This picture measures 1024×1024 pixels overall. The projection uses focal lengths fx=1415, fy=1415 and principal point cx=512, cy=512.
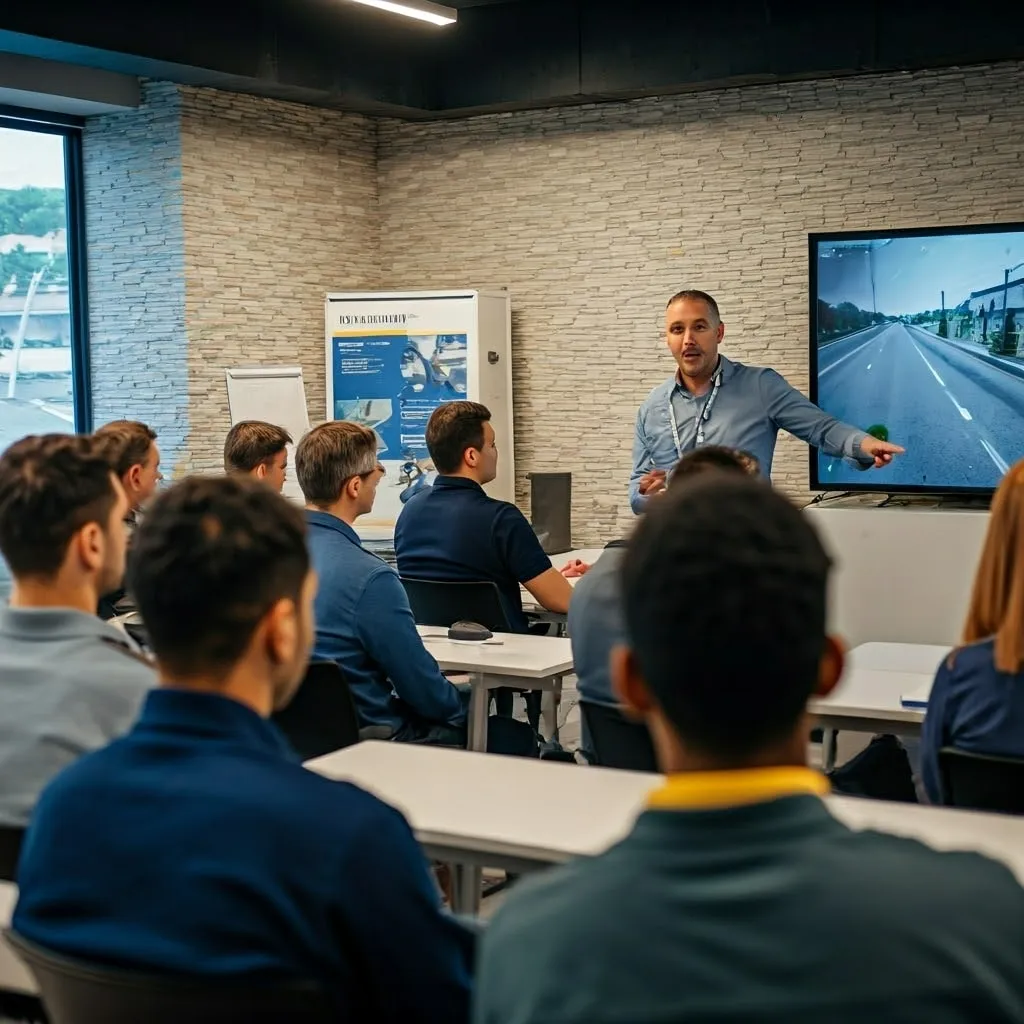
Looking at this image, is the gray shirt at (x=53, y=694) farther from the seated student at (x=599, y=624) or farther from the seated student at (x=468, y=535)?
the seated student at (x=468, y=535)

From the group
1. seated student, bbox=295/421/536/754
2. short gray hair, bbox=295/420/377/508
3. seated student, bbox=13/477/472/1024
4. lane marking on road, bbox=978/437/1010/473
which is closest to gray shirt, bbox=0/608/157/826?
seated student, bbox=13/477/472/1024

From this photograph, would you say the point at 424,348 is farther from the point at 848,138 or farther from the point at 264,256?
the point at 848,138

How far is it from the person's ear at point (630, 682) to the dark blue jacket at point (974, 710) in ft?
5.05

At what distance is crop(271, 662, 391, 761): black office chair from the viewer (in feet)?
10.9

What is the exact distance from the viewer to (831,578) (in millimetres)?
1122

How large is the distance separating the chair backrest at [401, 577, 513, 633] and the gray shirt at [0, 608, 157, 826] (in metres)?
2.30

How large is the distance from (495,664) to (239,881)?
2.54 metres

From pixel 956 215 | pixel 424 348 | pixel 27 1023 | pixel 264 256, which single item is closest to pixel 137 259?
pixel 264 256

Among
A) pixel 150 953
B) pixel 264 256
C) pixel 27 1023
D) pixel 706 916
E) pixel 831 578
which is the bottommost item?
pixel 27 1023

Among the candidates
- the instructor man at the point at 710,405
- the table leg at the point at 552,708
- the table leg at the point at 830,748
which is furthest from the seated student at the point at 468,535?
the instructor man at the point at 710,405

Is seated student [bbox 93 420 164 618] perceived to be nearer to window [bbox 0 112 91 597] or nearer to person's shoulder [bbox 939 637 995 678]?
person's shoulder [bbox 939 637 995 678]

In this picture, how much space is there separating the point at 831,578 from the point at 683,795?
22 cm

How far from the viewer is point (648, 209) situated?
8.47 meters

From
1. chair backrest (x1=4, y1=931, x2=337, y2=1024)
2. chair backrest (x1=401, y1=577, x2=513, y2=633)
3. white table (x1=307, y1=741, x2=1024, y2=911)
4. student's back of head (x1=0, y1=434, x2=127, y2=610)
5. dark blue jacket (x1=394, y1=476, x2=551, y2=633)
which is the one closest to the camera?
chair backrest (x1=4, y1=931, x2=337, y2=1024)
